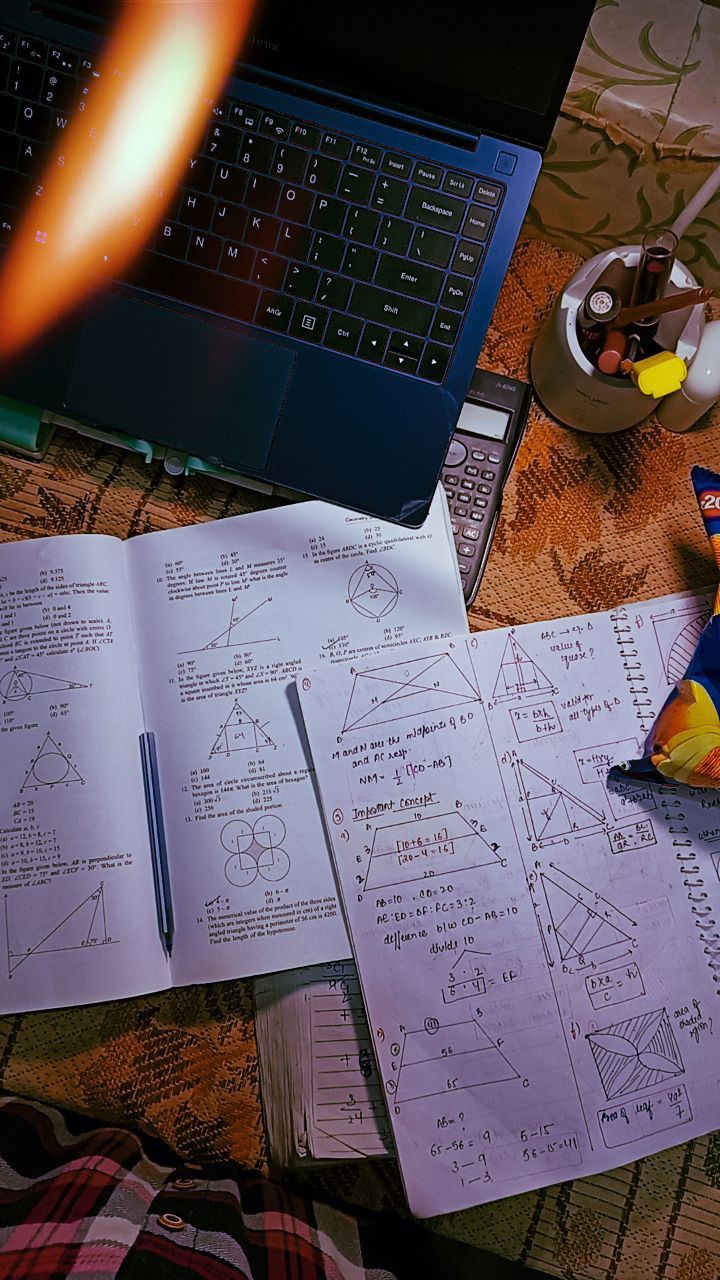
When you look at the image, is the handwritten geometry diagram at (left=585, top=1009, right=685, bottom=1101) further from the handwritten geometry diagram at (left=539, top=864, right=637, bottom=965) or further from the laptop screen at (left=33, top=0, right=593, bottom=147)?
the laptop screen at (left=33, top=0, right=593, bottom=147)

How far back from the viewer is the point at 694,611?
2.22 feet

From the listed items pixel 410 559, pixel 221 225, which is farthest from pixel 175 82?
pixel 410 559

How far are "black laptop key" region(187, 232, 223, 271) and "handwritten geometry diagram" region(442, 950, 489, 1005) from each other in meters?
0.51

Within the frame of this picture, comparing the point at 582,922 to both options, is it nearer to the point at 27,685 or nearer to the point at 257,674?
the point at 257,674

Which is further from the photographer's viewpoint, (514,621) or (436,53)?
(514,621)

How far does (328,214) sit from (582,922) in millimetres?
514


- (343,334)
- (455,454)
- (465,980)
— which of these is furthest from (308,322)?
(465,980)

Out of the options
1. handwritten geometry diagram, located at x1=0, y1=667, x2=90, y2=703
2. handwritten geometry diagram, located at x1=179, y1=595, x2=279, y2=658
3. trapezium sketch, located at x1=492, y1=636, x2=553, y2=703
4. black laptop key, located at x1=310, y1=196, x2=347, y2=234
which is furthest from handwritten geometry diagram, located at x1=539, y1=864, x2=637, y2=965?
black laptop key, located at x1=310, y1=196, x2=347, y2=234

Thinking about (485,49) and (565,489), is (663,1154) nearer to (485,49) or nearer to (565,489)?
(565,489)

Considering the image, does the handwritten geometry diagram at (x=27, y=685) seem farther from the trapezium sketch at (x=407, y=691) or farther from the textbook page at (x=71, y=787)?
the trapezium sketch at (x=407, y=691)

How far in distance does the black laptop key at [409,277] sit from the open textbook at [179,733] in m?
0.15

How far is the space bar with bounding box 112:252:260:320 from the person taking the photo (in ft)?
2.04

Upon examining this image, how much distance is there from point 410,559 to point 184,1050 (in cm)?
38

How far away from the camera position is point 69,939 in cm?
63
